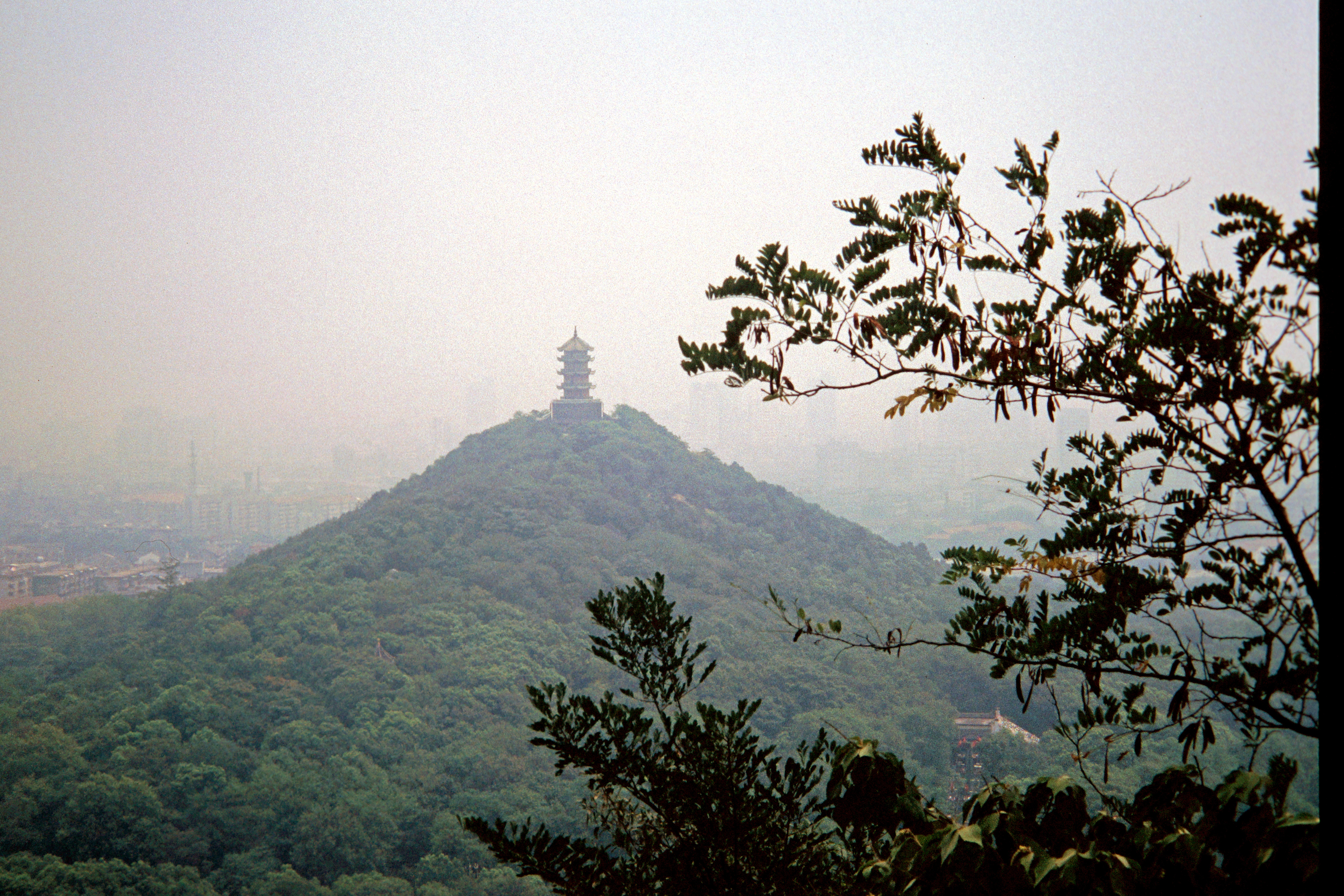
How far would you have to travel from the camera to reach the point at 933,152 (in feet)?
6.09

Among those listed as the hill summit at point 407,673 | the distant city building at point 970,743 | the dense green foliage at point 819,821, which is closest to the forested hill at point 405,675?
the hill summit at point 407,673

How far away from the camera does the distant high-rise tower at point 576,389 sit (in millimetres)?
42031

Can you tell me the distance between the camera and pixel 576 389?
46.3 metres

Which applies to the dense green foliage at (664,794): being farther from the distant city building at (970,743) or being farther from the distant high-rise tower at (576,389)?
the distant high-rise tower at (576,389)

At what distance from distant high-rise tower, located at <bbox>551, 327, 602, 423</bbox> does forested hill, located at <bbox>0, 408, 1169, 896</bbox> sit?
2.21 m

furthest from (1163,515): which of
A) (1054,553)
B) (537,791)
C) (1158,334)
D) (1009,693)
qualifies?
(1009,693)

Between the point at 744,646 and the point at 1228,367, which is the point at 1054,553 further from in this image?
the point at 744,646

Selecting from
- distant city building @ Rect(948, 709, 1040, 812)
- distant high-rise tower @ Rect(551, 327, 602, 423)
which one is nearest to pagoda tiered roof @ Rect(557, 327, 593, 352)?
distant high-rise tower @ Rect(551, 327, 602, 423)

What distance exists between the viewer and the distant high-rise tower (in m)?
42.0

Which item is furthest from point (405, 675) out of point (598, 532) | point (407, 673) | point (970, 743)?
point (970, 743)

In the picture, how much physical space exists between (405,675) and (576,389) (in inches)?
771

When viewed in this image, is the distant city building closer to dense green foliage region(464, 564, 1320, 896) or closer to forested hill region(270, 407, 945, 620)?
forested hill region(270, 407, 945, 620)

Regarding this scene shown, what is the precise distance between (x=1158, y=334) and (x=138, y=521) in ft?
174

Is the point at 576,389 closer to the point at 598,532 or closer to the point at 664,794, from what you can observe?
the point at 598,532
